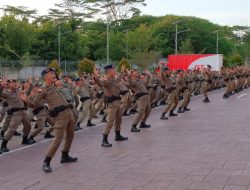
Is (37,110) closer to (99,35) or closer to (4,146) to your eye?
(4,146)

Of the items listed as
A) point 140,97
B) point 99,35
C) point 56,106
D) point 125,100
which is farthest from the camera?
point 99,35

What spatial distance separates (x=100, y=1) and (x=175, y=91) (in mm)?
60366

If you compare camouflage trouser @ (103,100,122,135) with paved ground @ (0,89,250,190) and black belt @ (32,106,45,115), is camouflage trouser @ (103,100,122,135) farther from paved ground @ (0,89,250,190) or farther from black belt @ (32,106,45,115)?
black belt @ (32,106,45,115)

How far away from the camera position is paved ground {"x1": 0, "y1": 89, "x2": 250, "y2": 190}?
8.12 m

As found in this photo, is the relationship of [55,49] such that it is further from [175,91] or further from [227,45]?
[227,45]

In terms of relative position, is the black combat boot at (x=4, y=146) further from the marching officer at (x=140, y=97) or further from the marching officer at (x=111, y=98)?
the marching officer at (x=140, y=97)

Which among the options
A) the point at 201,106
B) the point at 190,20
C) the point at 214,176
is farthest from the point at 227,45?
the point at 214,176

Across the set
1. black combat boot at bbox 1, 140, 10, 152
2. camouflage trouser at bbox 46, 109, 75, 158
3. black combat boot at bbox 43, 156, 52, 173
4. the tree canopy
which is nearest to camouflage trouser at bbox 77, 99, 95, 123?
black combat boot at bbox 1, 140, 10, 152

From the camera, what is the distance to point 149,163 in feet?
31.7

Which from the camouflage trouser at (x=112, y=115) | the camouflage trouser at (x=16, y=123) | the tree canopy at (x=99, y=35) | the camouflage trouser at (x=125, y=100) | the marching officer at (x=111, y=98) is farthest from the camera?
the tree canopy at (x=99, y=35)

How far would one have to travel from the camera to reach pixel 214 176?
27.3 ft

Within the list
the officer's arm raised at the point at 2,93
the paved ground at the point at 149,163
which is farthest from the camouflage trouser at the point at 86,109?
the officer's arm raised at the point at 2,93

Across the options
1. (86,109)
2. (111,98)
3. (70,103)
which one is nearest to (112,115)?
(111,98)

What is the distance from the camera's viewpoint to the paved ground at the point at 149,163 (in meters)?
8.12
